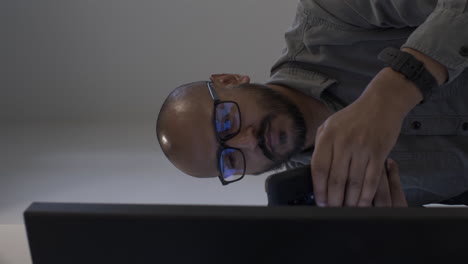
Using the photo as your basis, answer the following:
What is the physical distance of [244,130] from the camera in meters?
1.02

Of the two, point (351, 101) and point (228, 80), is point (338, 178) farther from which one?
point (228, 80)

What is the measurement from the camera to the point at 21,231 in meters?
1.20

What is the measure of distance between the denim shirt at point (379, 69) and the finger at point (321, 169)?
15.2 inches

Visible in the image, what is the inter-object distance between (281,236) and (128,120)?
74.4 inches

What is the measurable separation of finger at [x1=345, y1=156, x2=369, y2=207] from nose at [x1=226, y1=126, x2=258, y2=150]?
1.45 ft

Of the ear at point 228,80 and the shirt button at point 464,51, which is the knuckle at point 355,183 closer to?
the shirt button at point 464,51

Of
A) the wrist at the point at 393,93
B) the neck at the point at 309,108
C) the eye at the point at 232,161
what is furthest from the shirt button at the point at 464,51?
the eye at the point at 232,161

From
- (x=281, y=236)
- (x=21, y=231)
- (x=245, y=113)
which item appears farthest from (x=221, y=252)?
(x=21, y=231)

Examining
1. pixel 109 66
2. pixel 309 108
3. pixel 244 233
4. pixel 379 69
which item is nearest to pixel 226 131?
pixel 309 108

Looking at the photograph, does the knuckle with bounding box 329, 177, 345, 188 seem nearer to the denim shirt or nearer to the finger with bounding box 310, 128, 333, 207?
the finger with bounding box 310, 128, 333, 207

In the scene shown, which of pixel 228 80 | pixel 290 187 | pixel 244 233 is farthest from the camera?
pixel 228 80

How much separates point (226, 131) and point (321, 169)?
473mm

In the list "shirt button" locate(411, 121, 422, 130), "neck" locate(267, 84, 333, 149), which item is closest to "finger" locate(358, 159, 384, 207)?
"shirt button" locate(411, 121, 422, 130)

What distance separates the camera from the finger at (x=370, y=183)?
0.57m
